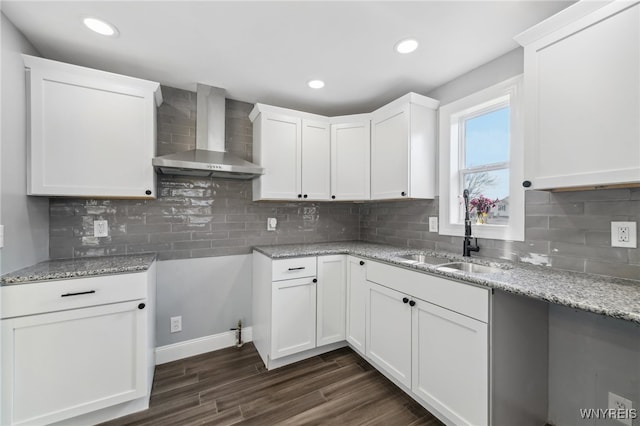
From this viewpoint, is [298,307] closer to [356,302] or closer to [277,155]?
[356,302]

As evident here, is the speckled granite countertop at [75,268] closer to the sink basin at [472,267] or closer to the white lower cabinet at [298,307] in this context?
the white lower cabinet at [298,307]

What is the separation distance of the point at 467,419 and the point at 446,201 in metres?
1.54

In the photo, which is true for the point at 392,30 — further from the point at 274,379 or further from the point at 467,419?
the point at 274,379

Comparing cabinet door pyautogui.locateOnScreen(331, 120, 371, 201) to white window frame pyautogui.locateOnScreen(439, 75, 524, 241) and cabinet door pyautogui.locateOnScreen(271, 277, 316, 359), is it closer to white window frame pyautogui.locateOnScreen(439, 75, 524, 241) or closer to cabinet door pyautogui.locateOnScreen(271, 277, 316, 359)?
white window frame pyautogui.locateOnScreen(439, 75, 524, 241)

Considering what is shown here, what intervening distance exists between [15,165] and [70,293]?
853mm

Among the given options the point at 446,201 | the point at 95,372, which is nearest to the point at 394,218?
the point at 446,201

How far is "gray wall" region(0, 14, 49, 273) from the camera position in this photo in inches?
58.2

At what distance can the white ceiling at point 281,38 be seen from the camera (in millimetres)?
1451

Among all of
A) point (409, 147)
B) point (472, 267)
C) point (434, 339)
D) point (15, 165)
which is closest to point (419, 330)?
point (434, 339)

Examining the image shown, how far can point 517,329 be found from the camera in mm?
1396

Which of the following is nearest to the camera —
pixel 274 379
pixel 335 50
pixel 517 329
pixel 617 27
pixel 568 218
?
pixel 617 27

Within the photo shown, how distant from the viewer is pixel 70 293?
151 cm

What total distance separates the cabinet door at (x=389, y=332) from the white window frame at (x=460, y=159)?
2.67 ft

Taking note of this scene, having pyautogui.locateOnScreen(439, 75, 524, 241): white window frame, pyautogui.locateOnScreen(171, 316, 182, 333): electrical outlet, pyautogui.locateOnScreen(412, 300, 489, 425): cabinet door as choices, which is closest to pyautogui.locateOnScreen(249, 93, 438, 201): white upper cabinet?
pyautogui.locateOnScreen(439, 75, 524, 241): white window frame
